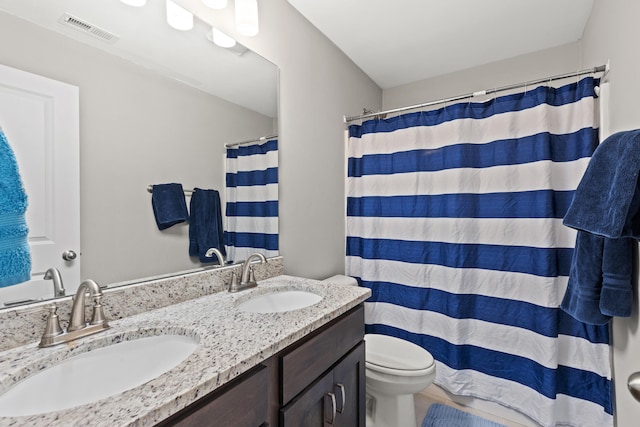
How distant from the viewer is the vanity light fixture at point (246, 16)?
1304mm

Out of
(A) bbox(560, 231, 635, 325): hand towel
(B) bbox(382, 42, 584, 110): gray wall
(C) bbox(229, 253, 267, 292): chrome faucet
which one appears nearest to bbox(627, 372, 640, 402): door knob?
(A) bbox(560, 231, 635, 325): hand towel

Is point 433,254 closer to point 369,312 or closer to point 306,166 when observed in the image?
point 369,312

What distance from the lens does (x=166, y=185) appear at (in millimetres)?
1104

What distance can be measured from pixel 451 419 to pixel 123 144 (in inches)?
86.3

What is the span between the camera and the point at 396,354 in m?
1.68

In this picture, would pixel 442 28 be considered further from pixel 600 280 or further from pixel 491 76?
pixel 600 280

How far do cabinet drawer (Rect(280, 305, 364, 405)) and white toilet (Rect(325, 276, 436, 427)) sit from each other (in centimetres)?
45

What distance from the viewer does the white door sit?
763 millimetres

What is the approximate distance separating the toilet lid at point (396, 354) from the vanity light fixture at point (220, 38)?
67.0 inches

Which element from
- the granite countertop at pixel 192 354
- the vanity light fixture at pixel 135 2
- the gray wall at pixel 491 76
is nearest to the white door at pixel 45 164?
the granite countertop at pixel 192 354

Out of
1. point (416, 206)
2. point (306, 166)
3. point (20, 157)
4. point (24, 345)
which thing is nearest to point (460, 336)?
point (416, 206)

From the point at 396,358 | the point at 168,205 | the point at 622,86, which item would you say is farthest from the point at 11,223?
the point at 622,86

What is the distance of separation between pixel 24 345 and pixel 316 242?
1.38 m

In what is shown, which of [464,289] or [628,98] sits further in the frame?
[464,289]
